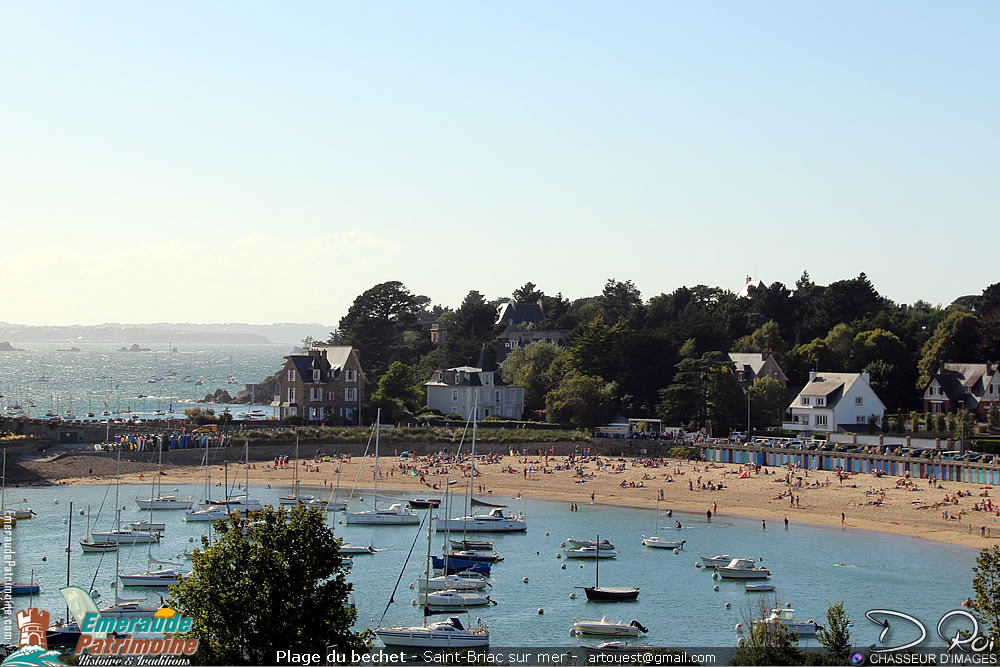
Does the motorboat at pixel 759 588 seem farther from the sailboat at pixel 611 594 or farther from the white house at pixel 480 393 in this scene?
the white house at pixel 480 393

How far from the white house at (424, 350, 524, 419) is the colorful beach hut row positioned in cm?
2169

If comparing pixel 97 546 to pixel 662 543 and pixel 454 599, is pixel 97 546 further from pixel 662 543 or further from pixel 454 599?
pixel 662 543

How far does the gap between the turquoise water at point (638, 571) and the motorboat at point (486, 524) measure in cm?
85

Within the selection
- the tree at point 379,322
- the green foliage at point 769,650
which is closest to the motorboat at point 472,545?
the green foliage at point 769,650

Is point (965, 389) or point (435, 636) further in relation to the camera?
point (965, 389)

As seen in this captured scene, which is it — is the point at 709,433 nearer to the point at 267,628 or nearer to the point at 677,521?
the point at 677,521

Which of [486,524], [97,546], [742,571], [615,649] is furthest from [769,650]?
[97,546]

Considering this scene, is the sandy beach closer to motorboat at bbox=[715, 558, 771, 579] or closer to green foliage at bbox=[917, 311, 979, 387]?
motorboat at bbox=[715, 558, 771, 579]

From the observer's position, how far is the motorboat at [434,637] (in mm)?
38250

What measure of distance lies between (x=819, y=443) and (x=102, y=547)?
4974 centimetres

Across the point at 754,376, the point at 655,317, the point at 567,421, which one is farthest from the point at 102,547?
the point at 655,317

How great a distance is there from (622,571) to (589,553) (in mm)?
2852

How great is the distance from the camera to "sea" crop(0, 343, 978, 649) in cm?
4225

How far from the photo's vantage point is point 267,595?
26344mm
